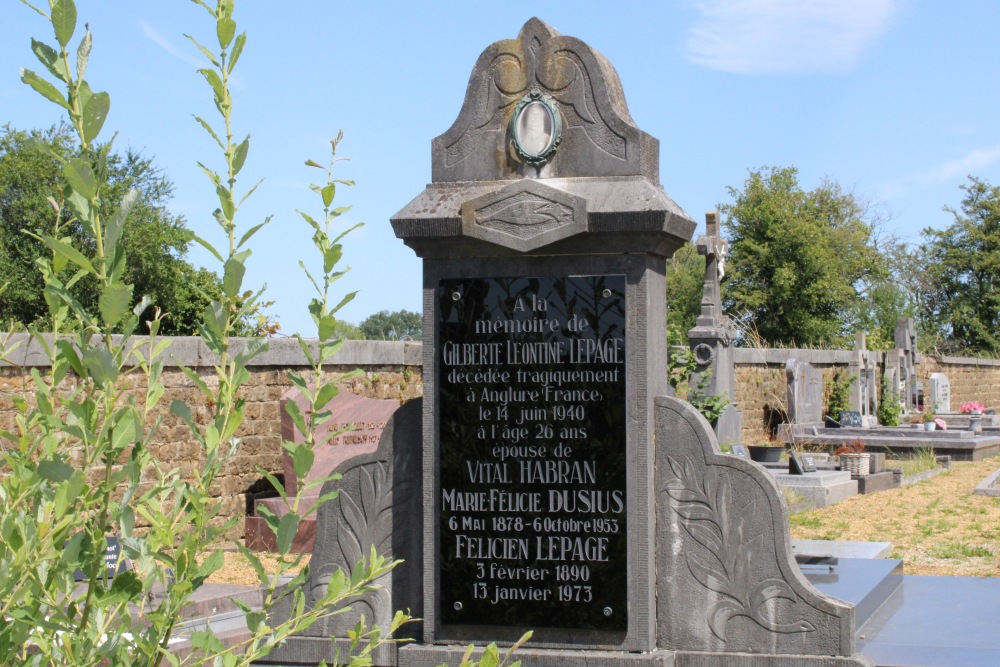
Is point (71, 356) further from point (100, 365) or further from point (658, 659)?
point (658, 659)

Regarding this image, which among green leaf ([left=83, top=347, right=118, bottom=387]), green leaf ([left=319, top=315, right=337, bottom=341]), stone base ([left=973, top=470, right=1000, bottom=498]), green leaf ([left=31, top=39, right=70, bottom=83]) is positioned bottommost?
stone base ([left=973, top=470, right=1000, bottom=498])

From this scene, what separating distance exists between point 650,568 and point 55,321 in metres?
3.22

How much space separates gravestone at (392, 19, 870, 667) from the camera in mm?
4664

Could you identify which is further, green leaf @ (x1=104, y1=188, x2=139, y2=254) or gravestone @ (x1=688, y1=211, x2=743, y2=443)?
gravestone @ (x1=688, y1=211, x2=743, y2=443)

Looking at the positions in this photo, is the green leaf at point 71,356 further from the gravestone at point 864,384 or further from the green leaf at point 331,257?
the gravestone at point 864,384

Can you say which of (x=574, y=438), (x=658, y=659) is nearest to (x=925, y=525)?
(x=658, y=659)

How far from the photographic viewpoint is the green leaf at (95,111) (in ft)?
5.45

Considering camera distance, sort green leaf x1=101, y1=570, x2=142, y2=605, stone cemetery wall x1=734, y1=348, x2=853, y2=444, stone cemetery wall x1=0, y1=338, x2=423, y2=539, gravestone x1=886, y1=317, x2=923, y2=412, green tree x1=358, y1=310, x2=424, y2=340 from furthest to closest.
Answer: green tree x1=358, y1=310, x2=424, y2=340, gravestone x1=886, y1=317, x2=923, y2=412, stone cemetery wall x1=734, y1=348, x2=853, y2=444, stone cemetery wall x1=0, y1=338, x2=423, y2=539, green leaf x1=101, y1=570, x2=142, y2=605

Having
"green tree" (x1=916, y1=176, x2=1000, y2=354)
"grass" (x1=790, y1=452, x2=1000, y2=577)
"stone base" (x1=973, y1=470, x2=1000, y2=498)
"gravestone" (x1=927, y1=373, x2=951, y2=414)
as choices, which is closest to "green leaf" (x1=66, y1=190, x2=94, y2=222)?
"grass" (x1=790, y1=452, x2=1000, y2=577)

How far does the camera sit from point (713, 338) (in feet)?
60.7

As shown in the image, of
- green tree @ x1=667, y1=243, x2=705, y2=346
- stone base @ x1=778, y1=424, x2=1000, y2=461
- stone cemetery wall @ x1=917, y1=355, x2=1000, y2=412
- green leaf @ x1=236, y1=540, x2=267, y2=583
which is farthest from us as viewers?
green tree @ x1=667, y1=243, x2=705, y2=346

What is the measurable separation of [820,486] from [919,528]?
81.8 inches

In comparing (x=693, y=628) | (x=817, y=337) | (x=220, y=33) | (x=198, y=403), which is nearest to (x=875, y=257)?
(x=817, y=337)

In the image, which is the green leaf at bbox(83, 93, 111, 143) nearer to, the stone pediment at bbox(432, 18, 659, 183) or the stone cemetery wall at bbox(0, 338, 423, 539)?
the stone pediment at bbox(432, 18, 659, 183)
